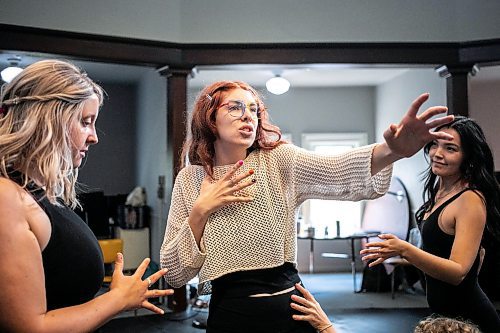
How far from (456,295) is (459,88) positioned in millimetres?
2947

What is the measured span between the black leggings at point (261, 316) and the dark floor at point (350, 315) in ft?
8.40

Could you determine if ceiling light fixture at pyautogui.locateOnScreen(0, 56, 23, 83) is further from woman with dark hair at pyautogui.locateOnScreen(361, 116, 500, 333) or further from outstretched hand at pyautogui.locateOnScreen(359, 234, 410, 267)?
outstretched hand at pyautogui.locateOnScreen(359, 234, 410, 267)

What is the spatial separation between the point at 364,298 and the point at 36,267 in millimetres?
5140

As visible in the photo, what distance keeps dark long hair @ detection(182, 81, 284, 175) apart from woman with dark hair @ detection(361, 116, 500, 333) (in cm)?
49

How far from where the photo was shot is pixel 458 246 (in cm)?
179

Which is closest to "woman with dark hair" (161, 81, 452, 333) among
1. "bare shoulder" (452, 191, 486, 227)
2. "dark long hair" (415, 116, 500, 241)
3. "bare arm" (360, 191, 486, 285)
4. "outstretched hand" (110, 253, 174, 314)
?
"outstretched hand" (110, 253, 174, 314)

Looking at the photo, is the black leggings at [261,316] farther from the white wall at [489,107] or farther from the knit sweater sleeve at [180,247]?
the white wall at [489,107]

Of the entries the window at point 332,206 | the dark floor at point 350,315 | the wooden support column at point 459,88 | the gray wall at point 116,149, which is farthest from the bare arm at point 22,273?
the window at point 332,206

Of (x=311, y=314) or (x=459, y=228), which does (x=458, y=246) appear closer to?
(x=459, y=228)

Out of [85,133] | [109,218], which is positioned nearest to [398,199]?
[109,218]

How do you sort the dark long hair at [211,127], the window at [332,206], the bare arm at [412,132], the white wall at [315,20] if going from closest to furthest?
the bare arm at [412,132] → the dark long hair at [211,127] → the white wall at [315,20] → the window at [332,206]

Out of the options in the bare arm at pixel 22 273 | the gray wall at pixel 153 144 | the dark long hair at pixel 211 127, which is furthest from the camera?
the gray wall at pixel 153 144

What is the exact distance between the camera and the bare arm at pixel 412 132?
115cm

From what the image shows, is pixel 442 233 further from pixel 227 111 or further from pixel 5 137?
pixel 5 137
